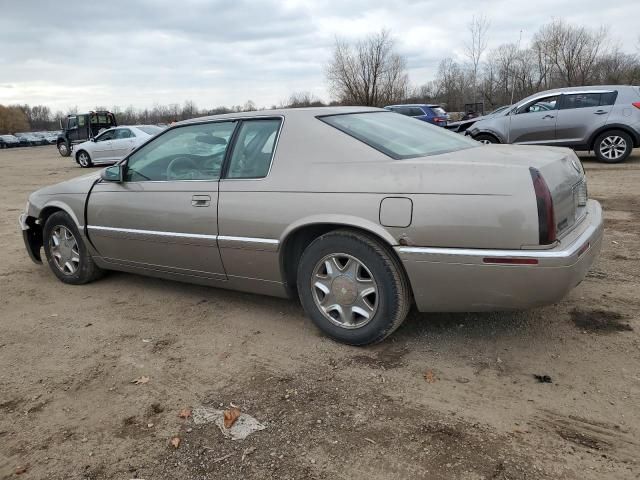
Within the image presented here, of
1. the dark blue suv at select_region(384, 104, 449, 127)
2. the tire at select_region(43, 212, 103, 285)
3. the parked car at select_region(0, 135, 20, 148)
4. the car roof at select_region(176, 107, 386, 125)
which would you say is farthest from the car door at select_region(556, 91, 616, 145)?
the parked car at select_region(0, 135, 20, 148)

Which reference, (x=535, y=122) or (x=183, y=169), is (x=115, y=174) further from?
(x=535, y=122)

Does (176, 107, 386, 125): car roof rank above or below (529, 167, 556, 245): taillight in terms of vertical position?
above

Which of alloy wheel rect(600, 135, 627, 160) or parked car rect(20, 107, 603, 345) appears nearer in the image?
parked car rect(20, 107, 603, 345)

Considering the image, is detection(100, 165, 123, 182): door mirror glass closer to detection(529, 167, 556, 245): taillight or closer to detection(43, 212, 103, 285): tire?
detection(43, 212, 103, 285): tire

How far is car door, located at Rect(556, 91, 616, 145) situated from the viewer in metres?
11.2

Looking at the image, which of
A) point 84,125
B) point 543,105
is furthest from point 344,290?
point 84,125

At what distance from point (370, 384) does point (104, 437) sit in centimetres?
139

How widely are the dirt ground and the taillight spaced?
31.3 inches

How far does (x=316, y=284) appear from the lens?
3.35 m

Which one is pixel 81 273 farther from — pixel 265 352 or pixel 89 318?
pixel 265 352

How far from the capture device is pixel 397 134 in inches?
140

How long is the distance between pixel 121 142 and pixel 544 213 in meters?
18.4

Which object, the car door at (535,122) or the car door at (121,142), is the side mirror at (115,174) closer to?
the car door at (535,122)

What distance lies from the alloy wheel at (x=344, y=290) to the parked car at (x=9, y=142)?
63817mm
